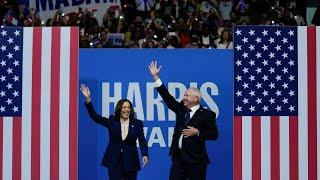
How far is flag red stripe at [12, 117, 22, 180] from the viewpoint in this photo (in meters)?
8.31

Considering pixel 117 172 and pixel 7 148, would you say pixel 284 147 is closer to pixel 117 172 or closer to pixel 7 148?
pixel 117 172

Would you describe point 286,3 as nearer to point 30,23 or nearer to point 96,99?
point 30,23

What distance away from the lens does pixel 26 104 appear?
27.2 feet

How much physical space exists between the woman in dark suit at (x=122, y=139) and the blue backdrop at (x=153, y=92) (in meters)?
0.53

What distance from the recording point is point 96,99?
9.37 meters

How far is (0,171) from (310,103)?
12.1 ft

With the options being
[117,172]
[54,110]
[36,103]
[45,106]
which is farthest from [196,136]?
[36,103]

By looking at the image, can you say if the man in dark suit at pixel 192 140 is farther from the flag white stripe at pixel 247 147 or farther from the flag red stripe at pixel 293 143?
the flag red stripe at pixel 293 143

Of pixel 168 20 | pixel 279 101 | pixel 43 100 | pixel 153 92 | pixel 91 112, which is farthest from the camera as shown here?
pixel 168 20

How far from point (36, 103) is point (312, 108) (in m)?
3.20

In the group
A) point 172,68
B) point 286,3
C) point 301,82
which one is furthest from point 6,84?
point 286,3

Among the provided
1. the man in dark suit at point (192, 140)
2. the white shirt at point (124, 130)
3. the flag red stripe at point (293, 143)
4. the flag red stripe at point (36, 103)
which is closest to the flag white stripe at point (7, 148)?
the flag red stripe at point (36, 103)

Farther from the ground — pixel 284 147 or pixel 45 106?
pixel 45 106

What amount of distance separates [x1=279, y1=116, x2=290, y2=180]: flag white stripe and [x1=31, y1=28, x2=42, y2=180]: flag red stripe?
2.82 m
